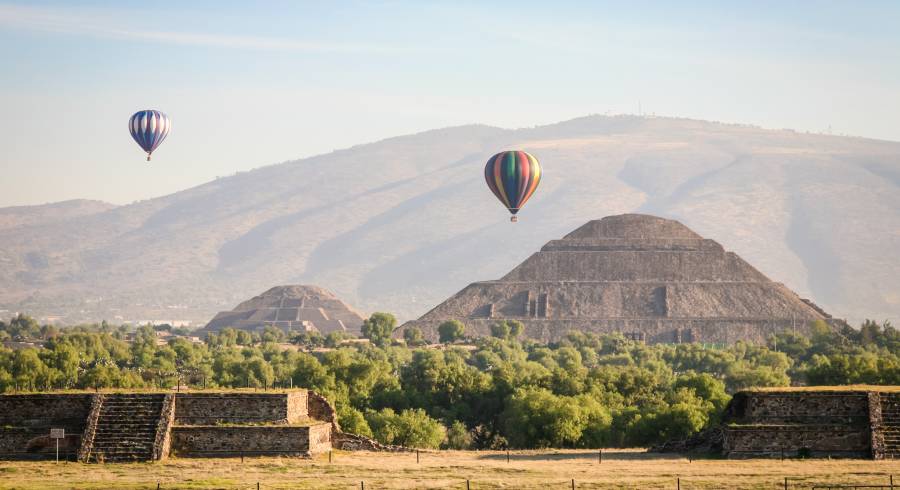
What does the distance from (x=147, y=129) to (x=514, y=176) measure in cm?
3252

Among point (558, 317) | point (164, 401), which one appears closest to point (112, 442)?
point (164, 401)

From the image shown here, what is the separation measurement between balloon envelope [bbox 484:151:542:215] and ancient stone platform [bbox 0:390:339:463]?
313ft

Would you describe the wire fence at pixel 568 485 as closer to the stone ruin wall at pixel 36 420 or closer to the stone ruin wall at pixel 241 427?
the stone ruin wall at pixel 241 427

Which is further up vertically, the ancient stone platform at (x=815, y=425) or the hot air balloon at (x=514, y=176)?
the hot air balloon at (x=514, y=176)

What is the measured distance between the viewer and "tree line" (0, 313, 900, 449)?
233 ft

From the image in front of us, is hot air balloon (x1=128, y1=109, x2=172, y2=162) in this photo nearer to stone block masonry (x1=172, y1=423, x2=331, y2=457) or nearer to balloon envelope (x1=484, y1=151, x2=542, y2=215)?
balloon envelope (x1=484, y1=151, x2=542, y2=215)

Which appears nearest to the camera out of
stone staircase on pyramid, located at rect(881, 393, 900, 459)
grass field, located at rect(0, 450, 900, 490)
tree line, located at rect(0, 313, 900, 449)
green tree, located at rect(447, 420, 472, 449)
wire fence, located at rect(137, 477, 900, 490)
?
wire fence, located at rect(137, 477, 900, 490)

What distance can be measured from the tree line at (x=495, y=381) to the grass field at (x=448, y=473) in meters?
10.5

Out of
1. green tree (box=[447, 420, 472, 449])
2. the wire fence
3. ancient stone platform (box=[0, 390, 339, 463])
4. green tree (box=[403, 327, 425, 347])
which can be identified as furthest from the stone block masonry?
green tree (box=[403, 327, 425, 347])

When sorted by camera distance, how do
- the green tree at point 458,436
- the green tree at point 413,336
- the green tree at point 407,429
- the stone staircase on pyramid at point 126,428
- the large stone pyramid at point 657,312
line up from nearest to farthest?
1. the stone staircase on pyramid at point 126,428
2. the green tree at point 407,429
3. the green tree at point 458,436
4. the green tree at point 413,336
5. the large stone pyramid at point 657,312

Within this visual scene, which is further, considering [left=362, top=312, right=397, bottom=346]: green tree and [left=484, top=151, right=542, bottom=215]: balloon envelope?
[left=362, top=312, right=397, bottom=346]: green tree

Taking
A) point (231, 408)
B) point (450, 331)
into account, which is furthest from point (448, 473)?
point (450, 331)

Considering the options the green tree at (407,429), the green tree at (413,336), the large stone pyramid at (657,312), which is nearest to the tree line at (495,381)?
the green tree at (407,429)

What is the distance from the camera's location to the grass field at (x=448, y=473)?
5081 cm
